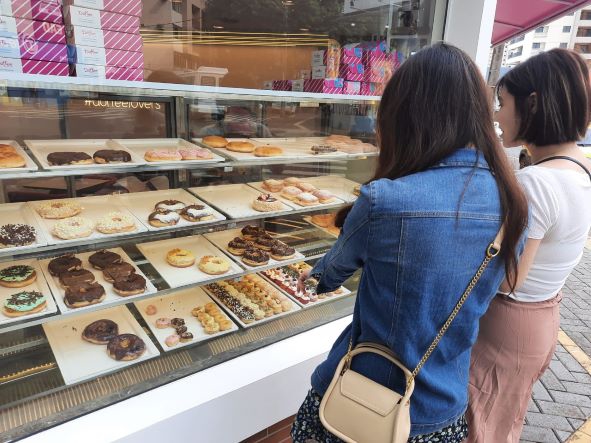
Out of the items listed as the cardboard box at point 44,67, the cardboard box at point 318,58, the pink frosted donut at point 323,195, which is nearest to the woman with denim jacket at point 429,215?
the cardboard box at point 44,67

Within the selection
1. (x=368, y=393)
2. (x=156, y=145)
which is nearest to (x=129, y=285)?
(x=156, y=145)

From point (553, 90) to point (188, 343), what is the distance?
2401mm

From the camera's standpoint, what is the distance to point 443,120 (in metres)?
1.30

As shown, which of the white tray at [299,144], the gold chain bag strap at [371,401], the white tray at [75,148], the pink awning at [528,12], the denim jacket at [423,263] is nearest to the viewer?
the denim jacket at [423,263]

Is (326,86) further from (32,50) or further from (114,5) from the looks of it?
(32,50)

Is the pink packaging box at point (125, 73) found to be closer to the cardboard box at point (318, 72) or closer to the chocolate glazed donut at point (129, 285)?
the chocolate glazed donut at point (129, 285)

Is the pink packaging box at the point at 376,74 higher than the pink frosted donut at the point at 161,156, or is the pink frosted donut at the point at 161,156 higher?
the pink packaging box at the point at 376,74

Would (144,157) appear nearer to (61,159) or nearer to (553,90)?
(61,159)

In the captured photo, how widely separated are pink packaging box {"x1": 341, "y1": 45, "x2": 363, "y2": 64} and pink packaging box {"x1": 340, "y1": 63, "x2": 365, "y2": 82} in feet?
0.10

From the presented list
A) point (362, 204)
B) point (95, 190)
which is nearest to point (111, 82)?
point (95, 190)

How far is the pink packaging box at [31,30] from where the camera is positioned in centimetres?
175

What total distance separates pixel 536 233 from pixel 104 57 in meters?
2.12

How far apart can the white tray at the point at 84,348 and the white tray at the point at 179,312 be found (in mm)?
89

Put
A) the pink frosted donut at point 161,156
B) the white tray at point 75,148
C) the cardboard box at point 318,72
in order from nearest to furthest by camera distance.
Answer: the white tray at point 75,148 < the pink frosted donut at point 161,156 < the cardboard box at point 318,72
